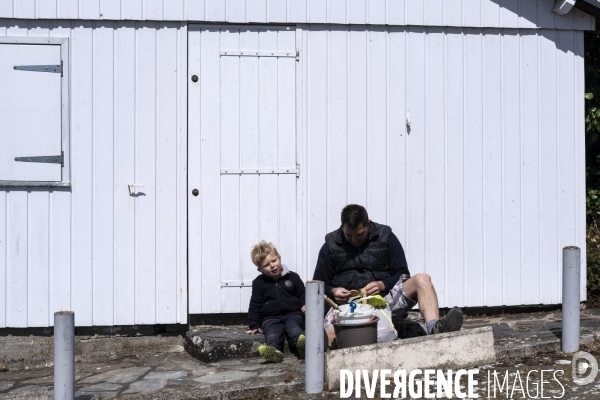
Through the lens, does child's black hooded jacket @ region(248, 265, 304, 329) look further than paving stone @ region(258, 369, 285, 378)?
Yes

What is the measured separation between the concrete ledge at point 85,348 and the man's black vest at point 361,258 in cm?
166

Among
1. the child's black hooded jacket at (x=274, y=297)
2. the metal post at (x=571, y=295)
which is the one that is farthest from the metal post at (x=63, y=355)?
the metal post at (x=571, y=295)

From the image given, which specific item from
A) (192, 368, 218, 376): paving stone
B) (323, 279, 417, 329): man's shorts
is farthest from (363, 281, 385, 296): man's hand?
(192, 368, 218, 376): paving stone

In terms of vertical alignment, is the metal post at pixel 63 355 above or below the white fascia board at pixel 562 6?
below

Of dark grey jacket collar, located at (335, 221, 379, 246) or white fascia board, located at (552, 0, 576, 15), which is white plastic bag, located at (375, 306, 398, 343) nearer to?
dark grey jacket collar, located at (335, 221, 379, 246)

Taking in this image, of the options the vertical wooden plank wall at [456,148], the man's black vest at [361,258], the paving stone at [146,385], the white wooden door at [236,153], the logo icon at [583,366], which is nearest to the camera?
the logo icon at [583,366]

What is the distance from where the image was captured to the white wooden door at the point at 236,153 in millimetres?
7953

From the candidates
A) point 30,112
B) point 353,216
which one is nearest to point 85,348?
point 30,112

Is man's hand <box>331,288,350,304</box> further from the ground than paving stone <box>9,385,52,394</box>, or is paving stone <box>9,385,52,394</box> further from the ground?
man's hand <box>331,288,350,304</box>

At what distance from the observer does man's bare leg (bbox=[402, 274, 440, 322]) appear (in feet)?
22.8

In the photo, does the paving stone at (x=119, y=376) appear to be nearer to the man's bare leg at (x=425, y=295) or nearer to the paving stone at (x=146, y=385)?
the paving stone at (x=146, y=385)

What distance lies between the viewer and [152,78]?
25.8 ft

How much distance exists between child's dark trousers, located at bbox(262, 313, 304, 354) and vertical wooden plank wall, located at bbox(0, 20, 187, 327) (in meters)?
0.97

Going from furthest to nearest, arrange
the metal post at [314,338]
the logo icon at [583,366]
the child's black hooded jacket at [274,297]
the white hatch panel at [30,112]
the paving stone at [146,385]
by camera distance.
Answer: the white hatch panel at [30,112]
the child's black hooded jacket at [274,297]
the paving stone at [146,385]
the logo icon at [583,366]
the metal post at [314,338]
